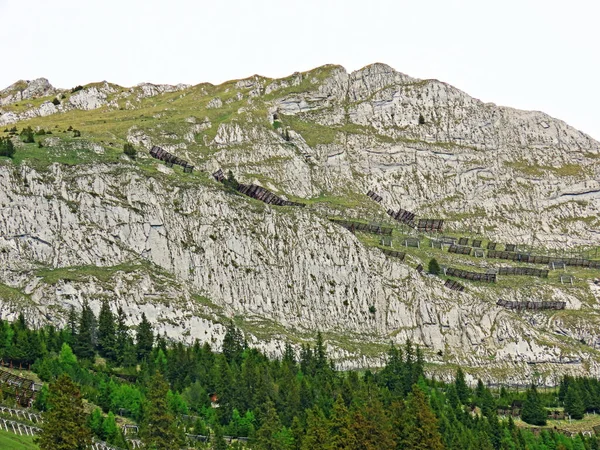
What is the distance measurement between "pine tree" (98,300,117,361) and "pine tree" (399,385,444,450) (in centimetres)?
7474

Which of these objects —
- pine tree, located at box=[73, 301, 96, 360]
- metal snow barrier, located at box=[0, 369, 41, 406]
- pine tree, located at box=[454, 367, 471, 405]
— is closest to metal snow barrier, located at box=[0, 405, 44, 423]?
metal snow barrier, located at box=[0, 369, 41, 406]

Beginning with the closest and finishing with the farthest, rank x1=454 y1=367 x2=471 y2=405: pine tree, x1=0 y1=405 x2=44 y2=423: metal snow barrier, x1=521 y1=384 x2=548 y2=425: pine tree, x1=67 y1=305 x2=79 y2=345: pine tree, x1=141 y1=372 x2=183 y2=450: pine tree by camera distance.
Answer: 1. x1=141 y1=372 x2=183 y2=450: pine tree
2. x1=0 y1=405 x2=44 y2=423: metal snow barrier
3. x1=67 y1=305 x2=79 y2=345: pine tree
4. x1=521 y1=384 x2=548 y2=425: pine tree
5. x1=454 y1=367 x2=471 y2=405: pine tree

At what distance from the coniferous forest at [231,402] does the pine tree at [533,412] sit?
0.21m

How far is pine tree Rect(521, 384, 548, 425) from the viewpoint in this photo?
193 metres

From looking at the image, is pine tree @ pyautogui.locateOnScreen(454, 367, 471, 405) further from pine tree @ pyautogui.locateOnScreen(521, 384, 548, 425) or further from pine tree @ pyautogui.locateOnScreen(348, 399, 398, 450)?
pine tree @ pyautogui.locateOnScreen(348, 399, 398, 450)

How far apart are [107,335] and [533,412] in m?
90.6

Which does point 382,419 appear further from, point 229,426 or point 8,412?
point 8,412

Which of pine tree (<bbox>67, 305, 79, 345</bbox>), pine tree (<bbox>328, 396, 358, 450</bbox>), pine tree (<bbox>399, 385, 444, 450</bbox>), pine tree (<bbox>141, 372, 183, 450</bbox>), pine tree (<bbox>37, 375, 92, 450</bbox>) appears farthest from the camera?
pine tree (<bbox>67, 305, 79, 345</bbox>)

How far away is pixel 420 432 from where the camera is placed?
434 feet

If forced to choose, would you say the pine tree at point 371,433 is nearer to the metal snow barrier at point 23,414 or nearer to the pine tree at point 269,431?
the pine tree at point 269,431

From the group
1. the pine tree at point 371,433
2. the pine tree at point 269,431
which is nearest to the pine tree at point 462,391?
the pine tree at point 269,431

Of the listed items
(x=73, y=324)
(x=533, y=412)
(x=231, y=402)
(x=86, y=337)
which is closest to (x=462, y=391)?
(x=533, y=412)

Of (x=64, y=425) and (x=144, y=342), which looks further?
(x=144, y=342)

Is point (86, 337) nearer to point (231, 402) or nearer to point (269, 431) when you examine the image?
point (231, 402)
